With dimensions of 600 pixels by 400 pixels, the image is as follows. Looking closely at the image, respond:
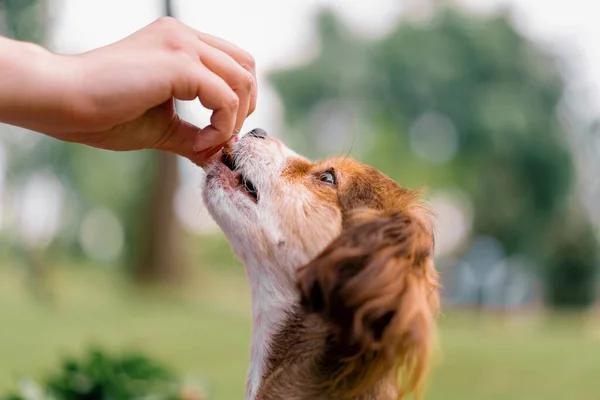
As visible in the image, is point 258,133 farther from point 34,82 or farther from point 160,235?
point 160,235

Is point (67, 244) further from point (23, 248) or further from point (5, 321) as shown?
point (5, 321)

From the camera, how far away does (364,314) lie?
233cm

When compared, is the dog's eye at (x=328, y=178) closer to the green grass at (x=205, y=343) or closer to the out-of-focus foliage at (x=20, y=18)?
the green grass at (x=205, y=343)

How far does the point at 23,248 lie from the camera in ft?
51.2

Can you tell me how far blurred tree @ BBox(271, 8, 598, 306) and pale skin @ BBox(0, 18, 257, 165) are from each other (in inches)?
578

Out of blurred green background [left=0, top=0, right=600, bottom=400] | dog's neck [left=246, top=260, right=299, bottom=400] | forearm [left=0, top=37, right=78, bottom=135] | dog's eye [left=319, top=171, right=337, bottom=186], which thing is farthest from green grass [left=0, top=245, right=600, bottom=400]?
forearm [left=0, top=37, right=78, bottom=135]

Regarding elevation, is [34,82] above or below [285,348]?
above

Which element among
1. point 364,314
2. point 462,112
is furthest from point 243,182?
point 462,112

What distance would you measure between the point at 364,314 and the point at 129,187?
46.8 feet

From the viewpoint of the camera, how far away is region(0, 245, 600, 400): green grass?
741cm

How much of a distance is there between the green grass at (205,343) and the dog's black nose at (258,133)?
2963mm

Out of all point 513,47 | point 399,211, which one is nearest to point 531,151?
point 513,47

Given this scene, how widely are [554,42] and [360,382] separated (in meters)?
15.5

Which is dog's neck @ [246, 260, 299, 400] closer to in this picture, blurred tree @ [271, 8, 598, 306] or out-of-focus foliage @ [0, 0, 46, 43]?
out-of-focus foliage @ [0, 0, 46, 43]
